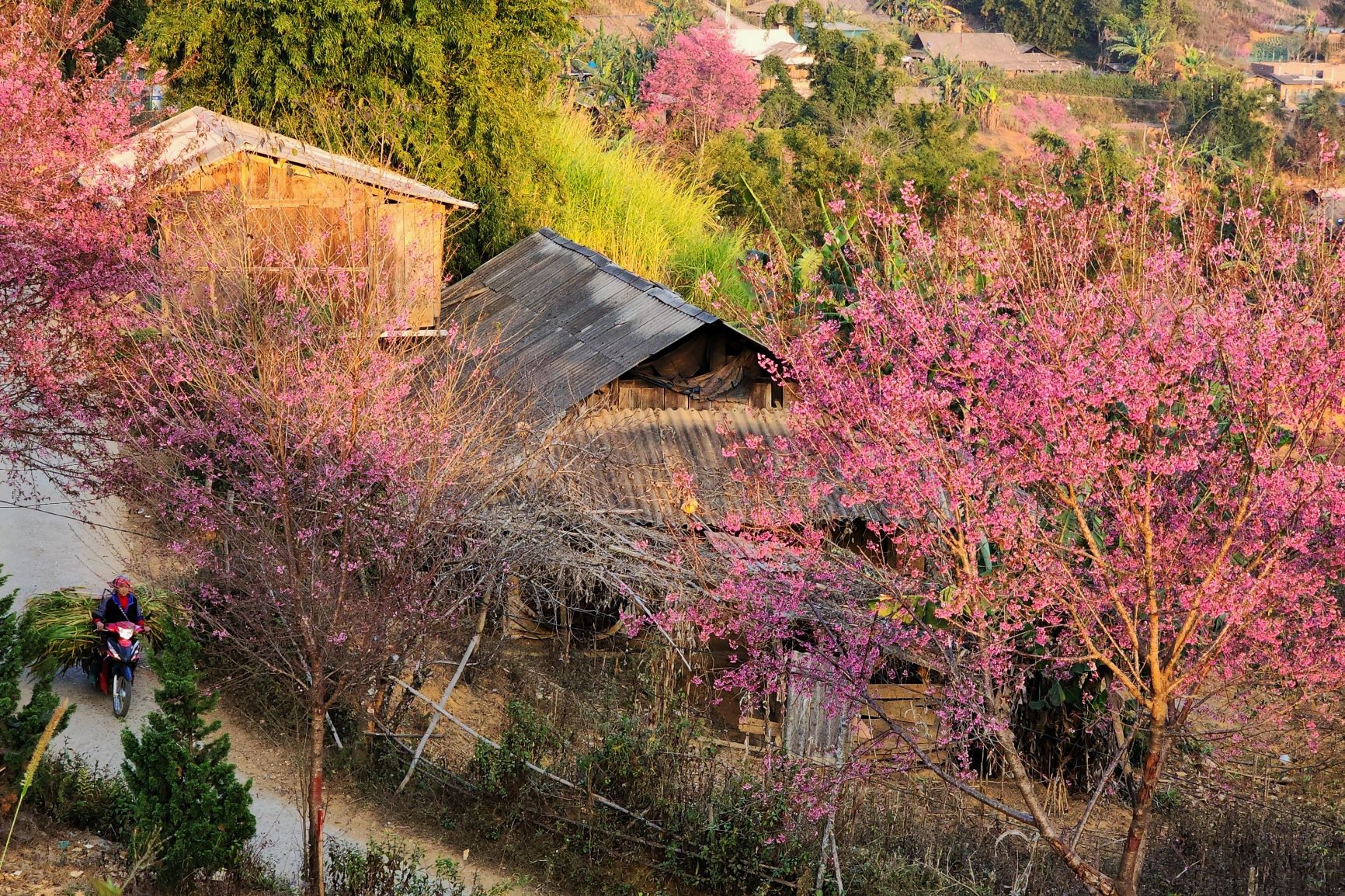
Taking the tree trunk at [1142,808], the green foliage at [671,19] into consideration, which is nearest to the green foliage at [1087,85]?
the green foliage at [671,19]

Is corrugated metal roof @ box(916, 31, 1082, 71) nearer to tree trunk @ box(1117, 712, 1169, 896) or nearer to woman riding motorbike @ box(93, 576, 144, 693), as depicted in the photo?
woman riding motorbike @ box(93, 576, 144, 693)

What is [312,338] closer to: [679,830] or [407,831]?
[407,831]

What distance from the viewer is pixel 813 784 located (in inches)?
317

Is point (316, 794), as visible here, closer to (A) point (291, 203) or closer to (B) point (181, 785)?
(B) point (181, 785)

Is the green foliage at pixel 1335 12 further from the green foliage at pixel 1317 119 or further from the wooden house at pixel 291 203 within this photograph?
the wooden house at pixel 291 203

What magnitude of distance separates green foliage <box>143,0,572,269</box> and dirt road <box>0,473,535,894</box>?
7.64 m

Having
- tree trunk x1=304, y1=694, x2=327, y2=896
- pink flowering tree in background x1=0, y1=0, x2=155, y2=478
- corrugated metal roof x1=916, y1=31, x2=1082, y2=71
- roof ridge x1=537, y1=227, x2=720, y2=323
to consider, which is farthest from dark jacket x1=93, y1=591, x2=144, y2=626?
corrugated metal roof x1=916, y1=31, x2=1082, y2=71

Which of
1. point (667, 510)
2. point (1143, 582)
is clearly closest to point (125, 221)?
point (667, 510)

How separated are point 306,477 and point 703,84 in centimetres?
4529

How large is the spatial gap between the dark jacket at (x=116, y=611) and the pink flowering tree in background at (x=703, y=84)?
39.1m

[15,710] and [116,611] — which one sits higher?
[116,611]

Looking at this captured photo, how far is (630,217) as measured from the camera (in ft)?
85.1

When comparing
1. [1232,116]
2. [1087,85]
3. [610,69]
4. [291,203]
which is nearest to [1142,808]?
[291,203]

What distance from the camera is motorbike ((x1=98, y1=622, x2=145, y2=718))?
444 inches
